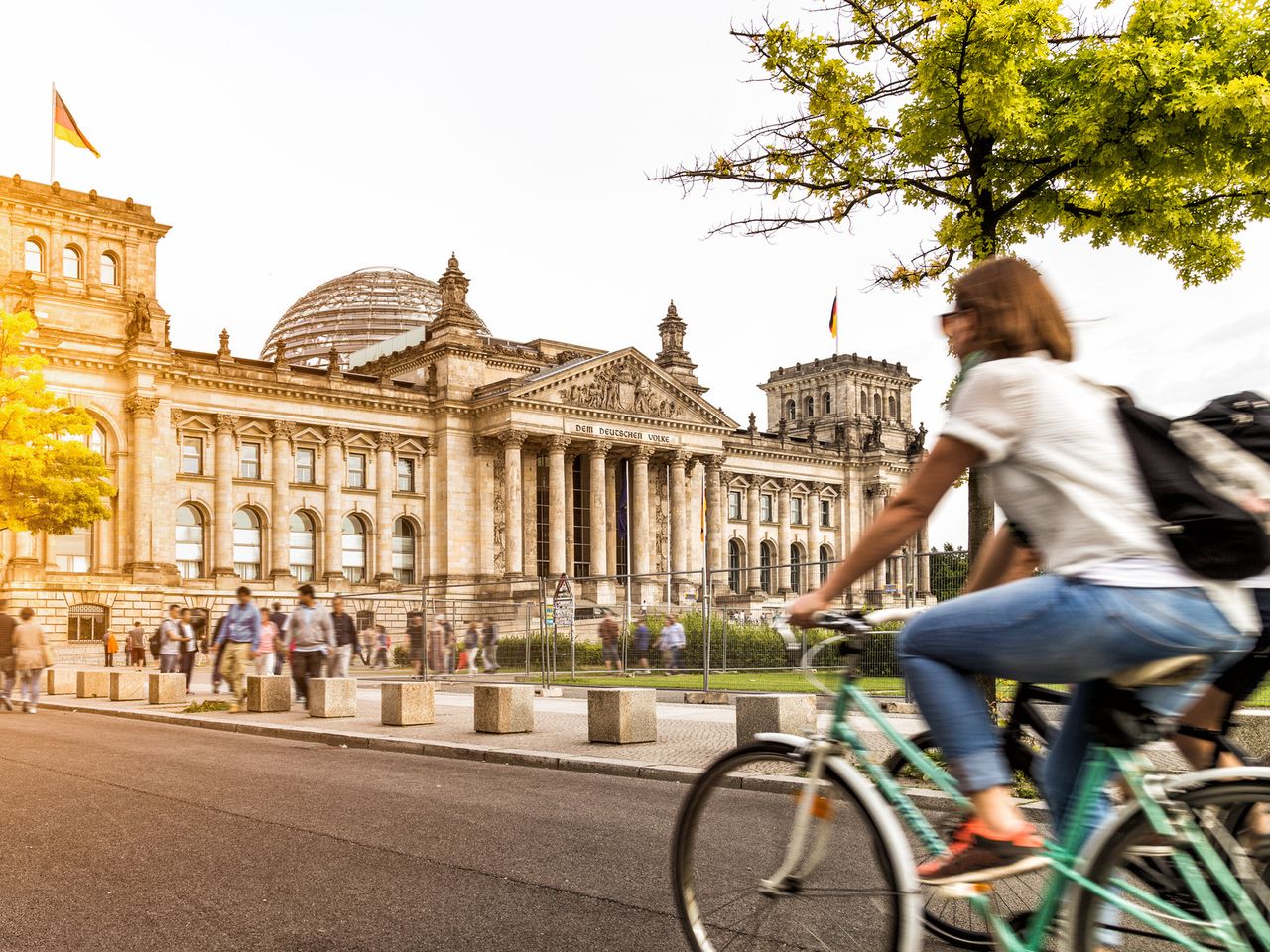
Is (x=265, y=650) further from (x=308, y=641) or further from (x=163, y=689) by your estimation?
(x=308, y=641)

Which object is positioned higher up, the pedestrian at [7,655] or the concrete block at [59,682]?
the pedestrian at [7,655]

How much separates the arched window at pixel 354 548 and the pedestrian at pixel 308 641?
45742 mm

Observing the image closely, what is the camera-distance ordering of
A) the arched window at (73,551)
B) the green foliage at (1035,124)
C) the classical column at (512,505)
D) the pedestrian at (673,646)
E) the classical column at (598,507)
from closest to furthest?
the green foliage at (1035,124), the pedestrian at (673,646), the arched window at (73,551), the classical column at (512,505), the classical column at (598,507)

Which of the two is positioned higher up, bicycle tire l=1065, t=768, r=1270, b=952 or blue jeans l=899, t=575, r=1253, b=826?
blue jeans l=899, t=575, r=1253, b=826

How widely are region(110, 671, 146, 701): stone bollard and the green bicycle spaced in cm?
2442

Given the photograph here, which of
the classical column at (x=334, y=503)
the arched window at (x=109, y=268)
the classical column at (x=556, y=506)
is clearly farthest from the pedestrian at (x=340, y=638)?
the classical column at (x=556, y=506)

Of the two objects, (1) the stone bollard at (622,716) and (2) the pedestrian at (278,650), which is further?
(2) the pedestrian at (278,650)

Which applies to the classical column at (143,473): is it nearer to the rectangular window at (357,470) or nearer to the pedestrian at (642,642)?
the rectangular window at (357,470)

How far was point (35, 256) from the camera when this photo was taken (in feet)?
199

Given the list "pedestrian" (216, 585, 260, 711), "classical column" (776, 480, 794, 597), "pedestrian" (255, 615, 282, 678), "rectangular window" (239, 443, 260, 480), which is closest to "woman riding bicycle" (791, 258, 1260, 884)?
"pedestrian" (216, 585, 260, 711)

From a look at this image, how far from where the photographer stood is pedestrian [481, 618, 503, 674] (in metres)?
28.3

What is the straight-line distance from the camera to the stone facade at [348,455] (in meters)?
57.2

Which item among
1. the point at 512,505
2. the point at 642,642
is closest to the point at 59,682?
the point at 642,642

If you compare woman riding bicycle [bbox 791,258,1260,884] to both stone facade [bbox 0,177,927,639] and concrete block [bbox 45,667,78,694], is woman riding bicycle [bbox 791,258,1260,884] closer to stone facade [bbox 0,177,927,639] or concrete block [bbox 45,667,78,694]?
concrete block [bbox 45,667,78,694]
